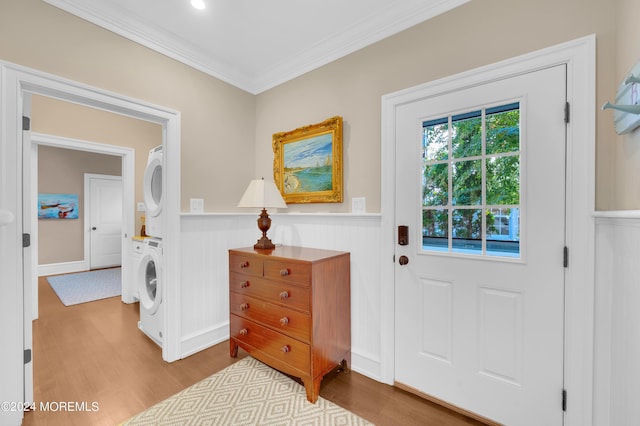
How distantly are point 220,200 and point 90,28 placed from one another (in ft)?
4.82

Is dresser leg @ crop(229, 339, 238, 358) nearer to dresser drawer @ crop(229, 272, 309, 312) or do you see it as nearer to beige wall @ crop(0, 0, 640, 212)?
dresser drawer @ crop(229, 272, 309, 312)

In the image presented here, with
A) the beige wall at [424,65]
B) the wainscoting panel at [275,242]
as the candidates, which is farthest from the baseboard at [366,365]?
the beige wall at [424,65]

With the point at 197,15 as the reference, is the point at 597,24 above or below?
below

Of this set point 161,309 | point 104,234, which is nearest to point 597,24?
point 161,309

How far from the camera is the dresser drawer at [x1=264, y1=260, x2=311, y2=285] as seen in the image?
1745mm

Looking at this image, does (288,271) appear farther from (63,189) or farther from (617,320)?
(63,189)

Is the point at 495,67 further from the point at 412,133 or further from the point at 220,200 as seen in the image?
the point at 220,200

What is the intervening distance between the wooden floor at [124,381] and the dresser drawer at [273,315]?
1.49ft

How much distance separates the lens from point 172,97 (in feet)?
7.27

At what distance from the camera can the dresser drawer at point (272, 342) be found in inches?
69.6

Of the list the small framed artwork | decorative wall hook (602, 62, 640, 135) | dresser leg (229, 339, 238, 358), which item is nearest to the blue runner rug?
the small framed artwork

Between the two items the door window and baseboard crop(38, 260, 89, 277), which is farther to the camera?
baseboard crop(38, 260, 89, 277)

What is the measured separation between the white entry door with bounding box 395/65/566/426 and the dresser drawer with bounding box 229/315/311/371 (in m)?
0.67

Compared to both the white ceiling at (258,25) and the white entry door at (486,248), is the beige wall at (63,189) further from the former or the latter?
the white entry door at (486,248)
